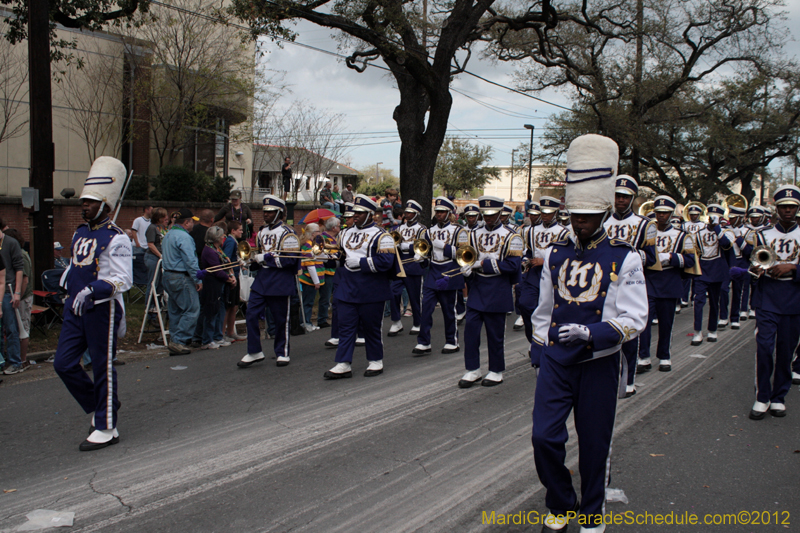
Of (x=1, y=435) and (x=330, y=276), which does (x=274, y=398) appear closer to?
(x=1, y=435)

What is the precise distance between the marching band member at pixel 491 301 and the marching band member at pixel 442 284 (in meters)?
1.42

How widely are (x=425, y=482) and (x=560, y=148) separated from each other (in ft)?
103

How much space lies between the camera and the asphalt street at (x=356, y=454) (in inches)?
170

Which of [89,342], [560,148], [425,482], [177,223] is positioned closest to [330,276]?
[177,223]

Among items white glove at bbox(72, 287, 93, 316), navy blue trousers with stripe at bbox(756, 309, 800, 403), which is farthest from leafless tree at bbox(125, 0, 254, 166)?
navy blue trousers with stripe at bbox(756, 309, 800, 403)

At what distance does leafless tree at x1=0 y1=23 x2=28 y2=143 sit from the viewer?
19.0 m

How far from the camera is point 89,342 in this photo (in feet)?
18.3

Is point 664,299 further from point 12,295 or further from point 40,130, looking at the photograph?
point 40,130

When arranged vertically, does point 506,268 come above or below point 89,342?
above

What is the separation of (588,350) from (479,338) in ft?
12.5

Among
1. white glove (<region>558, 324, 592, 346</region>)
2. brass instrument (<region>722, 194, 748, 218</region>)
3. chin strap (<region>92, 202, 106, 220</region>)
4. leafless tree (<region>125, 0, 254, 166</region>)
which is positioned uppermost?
leafless tree (<region>125, 0, 254, 166</region>)

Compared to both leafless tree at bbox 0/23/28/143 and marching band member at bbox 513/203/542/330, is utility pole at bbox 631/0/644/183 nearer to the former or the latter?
marching band member at bbox 513/203/542/330

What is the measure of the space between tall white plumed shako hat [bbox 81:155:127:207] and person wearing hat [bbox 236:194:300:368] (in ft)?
8.86

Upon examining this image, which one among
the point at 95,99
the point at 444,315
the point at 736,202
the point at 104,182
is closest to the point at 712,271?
the point at 736,202
